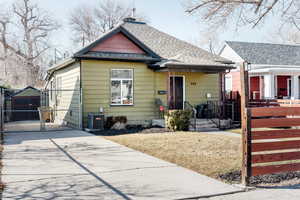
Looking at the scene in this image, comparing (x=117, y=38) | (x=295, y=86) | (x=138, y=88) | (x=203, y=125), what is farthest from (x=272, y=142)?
(x=295, y=86)

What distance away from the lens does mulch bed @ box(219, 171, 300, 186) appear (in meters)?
5.47

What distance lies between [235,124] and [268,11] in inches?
271

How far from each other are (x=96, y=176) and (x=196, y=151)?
3.43 meters

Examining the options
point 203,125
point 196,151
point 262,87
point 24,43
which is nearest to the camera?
point 196,151

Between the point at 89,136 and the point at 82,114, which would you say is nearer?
the point at 89,136

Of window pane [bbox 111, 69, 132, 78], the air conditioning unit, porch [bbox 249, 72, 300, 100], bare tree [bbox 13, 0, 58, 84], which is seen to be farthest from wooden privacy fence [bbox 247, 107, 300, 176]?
bare tree [bbox 13, 0, 58, 84]

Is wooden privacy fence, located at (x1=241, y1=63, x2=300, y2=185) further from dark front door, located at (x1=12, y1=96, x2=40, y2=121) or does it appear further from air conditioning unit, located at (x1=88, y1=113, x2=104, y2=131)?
dark front door, located at (x1=12, y1=96, x2=40, y2=121)

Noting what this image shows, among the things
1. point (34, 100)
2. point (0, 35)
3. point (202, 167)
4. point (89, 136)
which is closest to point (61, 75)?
point (34, 100)

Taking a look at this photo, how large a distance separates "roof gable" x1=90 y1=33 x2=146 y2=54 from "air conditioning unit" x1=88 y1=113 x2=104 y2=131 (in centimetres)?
313

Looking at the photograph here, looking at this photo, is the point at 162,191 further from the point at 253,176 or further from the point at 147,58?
the point at 147,58

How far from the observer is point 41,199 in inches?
179

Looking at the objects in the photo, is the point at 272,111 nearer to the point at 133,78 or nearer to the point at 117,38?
the point at 133,78

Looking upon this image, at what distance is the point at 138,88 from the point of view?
50.0 feet

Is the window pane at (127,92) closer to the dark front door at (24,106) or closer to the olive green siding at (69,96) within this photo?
the olive green siding at (69,96)
